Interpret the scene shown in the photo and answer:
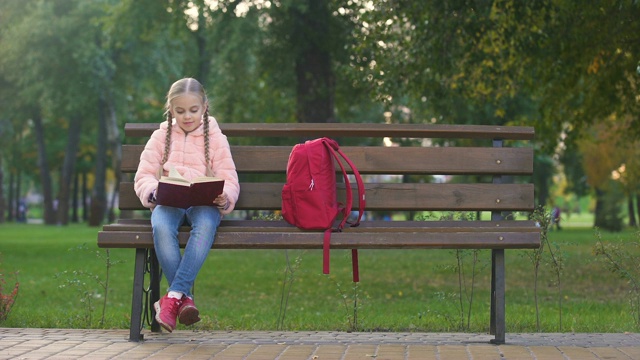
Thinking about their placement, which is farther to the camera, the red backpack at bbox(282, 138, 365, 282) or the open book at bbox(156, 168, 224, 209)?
the red backpack at bbox(282, 138, 365, 282)

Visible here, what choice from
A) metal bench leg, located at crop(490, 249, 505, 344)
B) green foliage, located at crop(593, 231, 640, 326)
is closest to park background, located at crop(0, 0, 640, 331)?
green foliage, located at crop(593, 231, 640, 326)

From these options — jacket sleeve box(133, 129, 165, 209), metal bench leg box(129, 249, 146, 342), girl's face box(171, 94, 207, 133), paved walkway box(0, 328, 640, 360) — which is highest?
girl's face box(171, 94, 207, 133)

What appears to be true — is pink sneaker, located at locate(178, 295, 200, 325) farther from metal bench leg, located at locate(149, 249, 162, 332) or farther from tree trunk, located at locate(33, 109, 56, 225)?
tree trunk, located at locate(33, 109, 56, 225)

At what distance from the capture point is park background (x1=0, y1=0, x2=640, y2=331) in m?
9.47

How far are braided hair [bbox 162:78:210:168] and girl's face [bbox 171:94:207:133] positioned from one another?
0.03 m

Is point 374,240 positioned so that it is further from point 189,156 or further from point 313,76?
point 313,76

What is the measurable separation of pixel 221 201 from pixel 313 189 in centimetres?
52

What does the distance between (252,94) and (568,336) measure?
25.2 meters

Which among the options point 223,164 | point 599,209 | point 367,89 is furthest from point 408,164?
point 599,209

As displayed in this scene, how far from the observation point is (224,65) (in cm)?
2928

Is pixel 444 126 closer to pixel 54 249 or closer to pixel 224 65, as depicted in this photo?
pixel 54 249

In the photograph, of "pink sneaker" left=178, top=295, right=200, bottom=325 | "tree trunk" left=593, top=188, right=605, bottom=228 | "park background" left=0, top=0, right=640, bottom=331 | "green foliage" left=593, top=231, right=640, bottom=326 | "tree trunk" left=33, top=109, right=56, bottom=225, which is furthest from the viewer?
"tree trunk" left=33, top=109, right=56, bottom=225

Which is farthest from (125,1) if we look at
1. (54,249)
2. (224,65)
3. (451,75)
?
(451,75)

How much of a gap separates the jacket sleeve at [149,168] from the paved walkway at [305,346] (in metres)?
0.83
